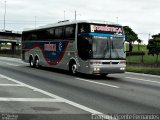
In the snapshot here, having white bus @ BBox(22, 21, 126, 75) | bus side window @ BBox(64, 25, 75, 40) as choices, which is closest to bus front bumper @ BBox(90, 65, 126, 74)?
white bus @ BBox(22, 21, 126, 75)

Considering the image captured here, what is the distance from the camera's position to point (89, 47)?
68.2 feet

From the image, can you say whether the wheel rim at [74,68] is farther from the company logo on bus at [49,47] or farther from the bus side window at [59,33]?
the company logo on bus at [49,47]

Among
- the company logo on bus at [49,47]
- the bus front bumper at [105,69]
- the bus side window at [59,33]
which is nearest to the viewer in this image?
the bus front bumper at [105,69]

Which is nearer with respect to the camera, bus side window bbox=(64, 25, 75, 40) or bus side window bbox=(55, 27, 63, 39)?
bus side window bbox=(64, 25, 75, 40)

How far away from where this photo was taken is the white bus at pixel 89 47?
2089 cm

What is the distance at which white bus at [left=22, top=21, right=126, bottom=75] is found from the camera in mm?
20891

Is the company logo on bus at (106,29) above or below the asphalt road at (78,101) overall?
above

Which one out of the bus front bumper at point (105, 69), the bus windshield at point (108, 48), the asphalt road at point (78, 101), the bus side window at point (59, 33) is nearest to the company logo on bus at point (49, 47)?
the bus side window at point (59, 33)

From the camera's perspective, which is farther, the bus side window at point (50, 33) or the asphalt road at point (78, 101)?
the bus side window at point (50, 33)

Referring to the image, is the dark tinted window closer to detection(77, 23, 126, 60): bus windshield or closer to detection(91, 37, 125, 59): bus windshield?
detection(77, 23, 126, 60): bus windshield

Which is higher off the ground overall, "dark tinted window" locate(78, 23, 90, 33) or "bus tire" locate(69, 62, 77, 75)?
"dark tinted window" locate(78, 23, 90, 33)

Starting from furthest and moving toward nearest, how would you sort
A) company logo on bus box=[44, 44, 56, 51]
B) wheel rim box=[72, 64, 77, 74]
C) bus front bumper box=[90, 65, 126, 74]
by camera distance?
1. company logo on bus box=[44, 44, 56, 51]
2. wheel rim box=[72, 64, 77, 74]
3. bus front bumper box=[90, 65, 126, 74]

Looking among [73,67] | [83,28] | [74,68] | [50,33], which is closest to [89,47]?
[83,28]

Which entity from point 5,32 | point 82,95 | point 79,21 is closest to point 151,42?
point 5,32
